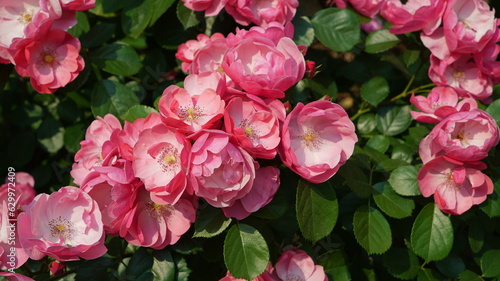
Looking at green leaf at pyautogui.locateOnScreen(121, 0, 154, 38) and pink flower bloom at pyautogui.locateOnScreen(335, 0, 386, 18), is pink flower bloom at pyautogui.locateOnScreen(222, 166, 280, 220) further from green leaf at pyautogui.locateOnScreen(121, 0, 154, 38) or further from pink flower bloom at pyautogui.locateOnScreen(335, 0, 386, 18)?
pink flower bloom at pyautogui.locateOnScreen(335, 0, 386, 18)

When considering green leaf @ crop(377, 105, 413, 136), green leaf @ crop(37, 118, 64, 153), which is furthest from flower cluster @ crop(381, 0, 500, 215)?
green leaf @ crop(37, 118, 64, 153)

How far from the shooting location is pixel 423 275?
6.38 ft

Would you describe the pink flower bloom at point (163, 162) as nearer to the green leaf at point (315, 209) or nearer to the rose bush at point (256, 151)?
the rose bush at point (256, 151)

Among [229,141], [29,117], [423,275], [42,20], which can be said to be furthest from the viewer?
[29,117]

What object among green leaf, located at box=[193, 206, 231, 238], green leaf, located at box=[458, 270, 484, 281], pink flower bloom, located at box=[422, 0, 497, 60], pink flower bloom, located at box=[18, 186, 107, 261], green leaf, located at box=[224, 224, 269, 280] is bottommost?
green leaf, located at box=[458, 270, 484, 281]

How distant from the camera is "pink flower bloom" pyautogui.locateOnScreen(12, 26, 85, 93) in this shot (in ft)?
5.56

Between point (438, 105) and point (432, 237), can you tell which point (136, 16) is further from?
point (432, 237)

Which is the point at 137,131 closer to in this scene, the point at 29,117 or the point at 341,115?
the point at 341,115

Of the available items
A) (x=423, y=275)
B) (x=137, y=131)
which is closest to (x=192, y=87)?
(x=137, y=131)

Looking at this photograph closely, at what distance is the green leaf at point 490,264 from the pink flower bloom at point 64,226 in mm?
1407

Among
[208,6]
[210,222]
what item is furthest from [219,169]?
[208,6]

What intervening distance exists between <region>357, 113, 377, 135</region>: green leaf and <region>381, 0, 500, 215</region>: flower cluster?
36cm

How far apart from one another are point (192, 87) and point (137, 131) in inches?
7.7

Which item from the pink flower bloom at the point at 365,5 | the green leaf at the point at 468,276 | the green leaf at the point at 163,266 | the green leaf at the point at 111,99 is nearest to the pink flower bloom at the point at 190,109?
the green leaf at the point at 163,266
